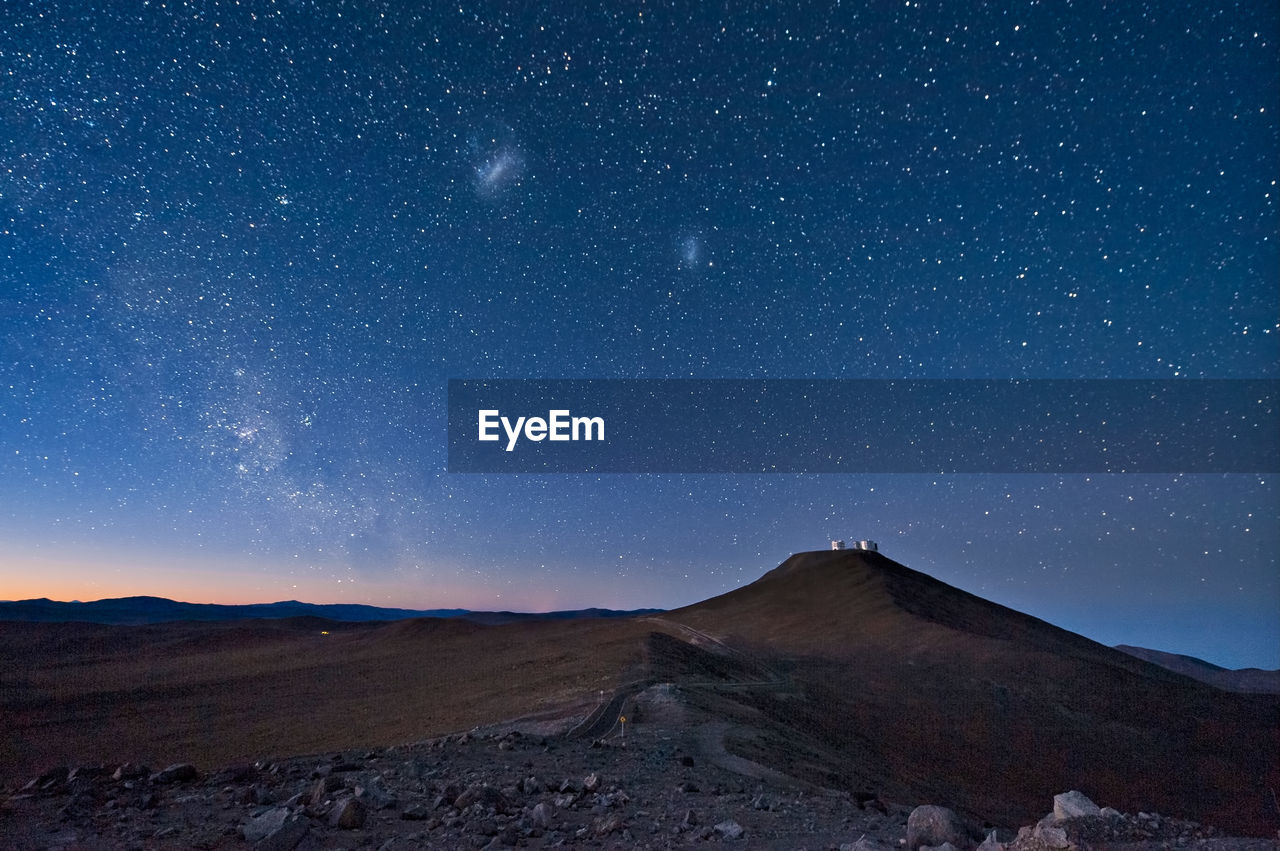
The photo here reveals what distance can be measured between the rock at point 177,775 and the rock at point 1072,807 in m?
12.0

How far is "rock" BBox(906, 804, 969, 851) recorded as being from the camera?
8.88 meters

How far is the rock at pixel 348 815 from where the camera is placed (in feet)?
29.1

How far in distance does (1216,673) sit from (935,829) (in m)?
183

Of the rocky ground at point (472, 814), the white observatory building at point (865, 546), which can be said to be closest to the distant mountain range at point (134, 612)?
the white observatory building at point (865, 546)

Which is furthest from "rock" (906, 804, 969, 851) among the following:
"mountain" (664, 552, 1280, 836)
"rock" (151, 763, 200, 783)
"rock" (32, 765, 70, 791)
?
"rock" (32, 765, 70, 791)

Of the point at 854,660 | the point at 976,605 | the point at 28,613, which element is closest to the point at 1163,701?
the point at 854,660

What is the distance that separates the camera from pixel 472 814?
31.6 ft

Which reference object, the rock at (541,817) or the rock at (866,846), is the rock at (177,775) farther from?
the rock at (866,846)

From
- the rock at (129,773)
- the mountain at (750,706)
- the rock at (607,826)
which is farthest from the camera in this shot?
the mountain at (750,706)

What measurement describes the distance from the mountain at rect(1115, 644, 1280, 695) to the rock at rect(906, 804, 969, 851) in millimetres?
120813

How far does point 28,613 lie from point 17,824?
182921 mm

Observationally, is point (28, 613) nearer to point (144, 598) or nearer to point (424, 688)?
point (144, 598)

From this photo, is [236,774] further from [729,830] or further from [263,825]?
[729,830]

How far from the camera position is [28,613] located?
465ft
